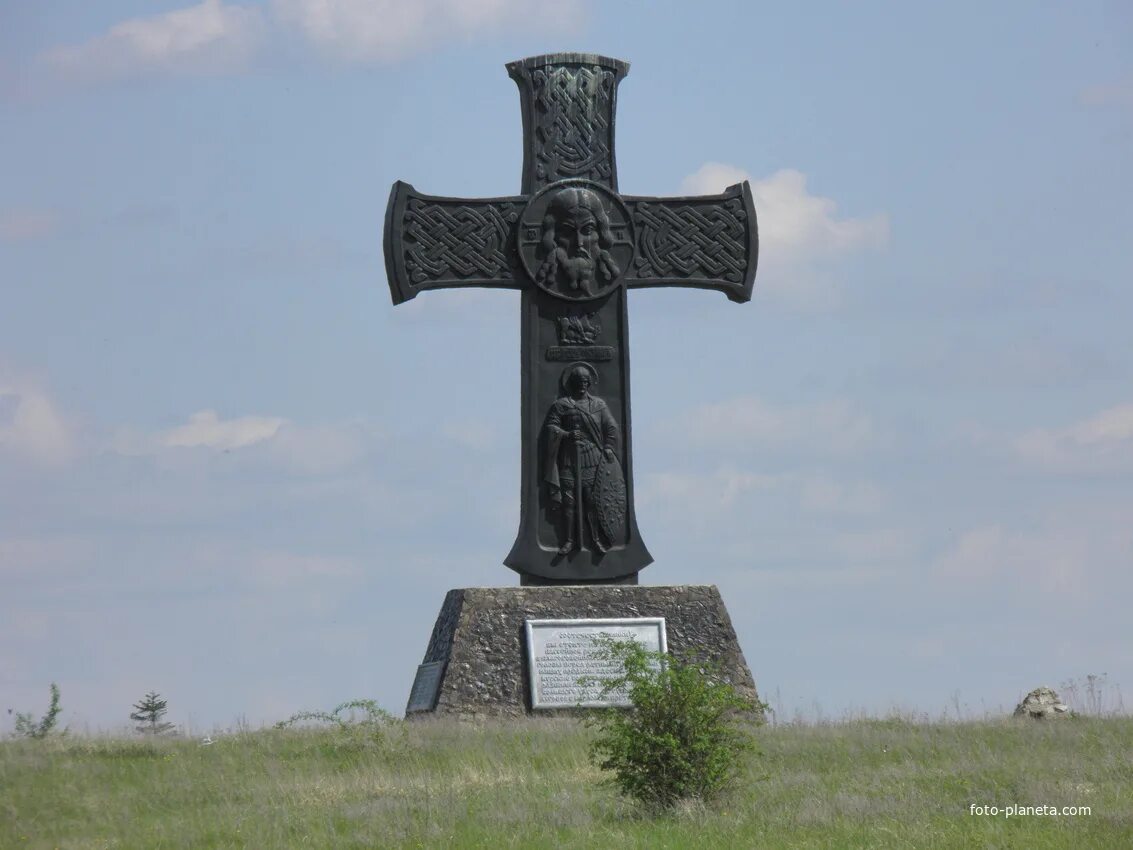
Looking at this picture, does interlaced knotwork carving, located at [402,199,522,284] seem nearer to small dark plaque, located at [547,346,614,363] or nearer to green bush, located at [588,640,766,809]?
small dark plaque, located at [547,346,614,363]

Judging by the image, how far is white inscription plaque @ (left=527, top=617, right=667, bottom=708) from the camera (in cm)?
1404

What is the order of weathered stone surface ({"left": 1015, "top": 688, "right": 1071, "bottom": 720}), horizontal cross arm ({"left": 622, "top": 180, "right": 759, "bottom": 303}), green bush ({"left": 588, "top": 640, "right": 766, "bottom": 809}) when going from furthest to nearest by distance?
horizontal cross arm ({"left": 622, "top": 180, "right": 759, "bottom": 303})
weathered stone surface ({"left": 1015, "top": 688, "right": 1071, "bottom": 720})
green bush ({"left": 588, "top": 640, "right": 766, "bottom": 809})

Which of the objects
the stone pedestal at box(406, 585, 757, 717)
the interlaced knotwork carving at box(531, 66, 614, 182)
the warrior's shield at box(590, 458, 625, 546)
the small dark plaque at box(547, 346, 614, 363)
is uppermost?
the interlaced knotwork carving at box(531, 66, 614, 182)

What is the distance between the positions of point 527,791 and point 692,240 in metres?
6.52

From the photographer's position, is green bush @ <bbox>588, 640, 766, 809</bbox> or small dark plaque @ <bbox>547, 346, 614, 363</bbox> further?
small dark plaque @ <bbox>547, 346, 614, 363</bbox>

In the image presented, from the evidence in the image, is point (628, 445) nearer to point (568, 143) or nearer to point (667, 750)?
point (568, 143)

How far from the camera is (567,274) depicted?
1520 cm

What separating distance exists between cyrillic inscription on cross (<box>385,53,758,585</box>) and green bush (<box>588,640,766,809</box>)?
444 centimetres

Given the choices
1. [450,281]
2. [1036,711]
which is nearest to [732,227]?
[450,281]

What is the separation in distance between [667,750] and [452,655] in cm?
410

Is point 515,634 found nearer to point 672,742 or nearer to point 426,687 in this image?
point 426,687

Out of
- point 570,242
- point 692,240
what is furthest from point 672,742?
point 692,240

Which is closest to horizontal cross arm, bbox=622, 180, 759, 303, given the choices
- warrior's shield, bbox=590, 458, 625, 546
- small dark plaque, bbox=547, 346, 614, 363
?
small dark plaque, bbox=547, 346, 614, 363

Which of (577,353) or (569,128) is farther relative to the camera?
(569,128)
